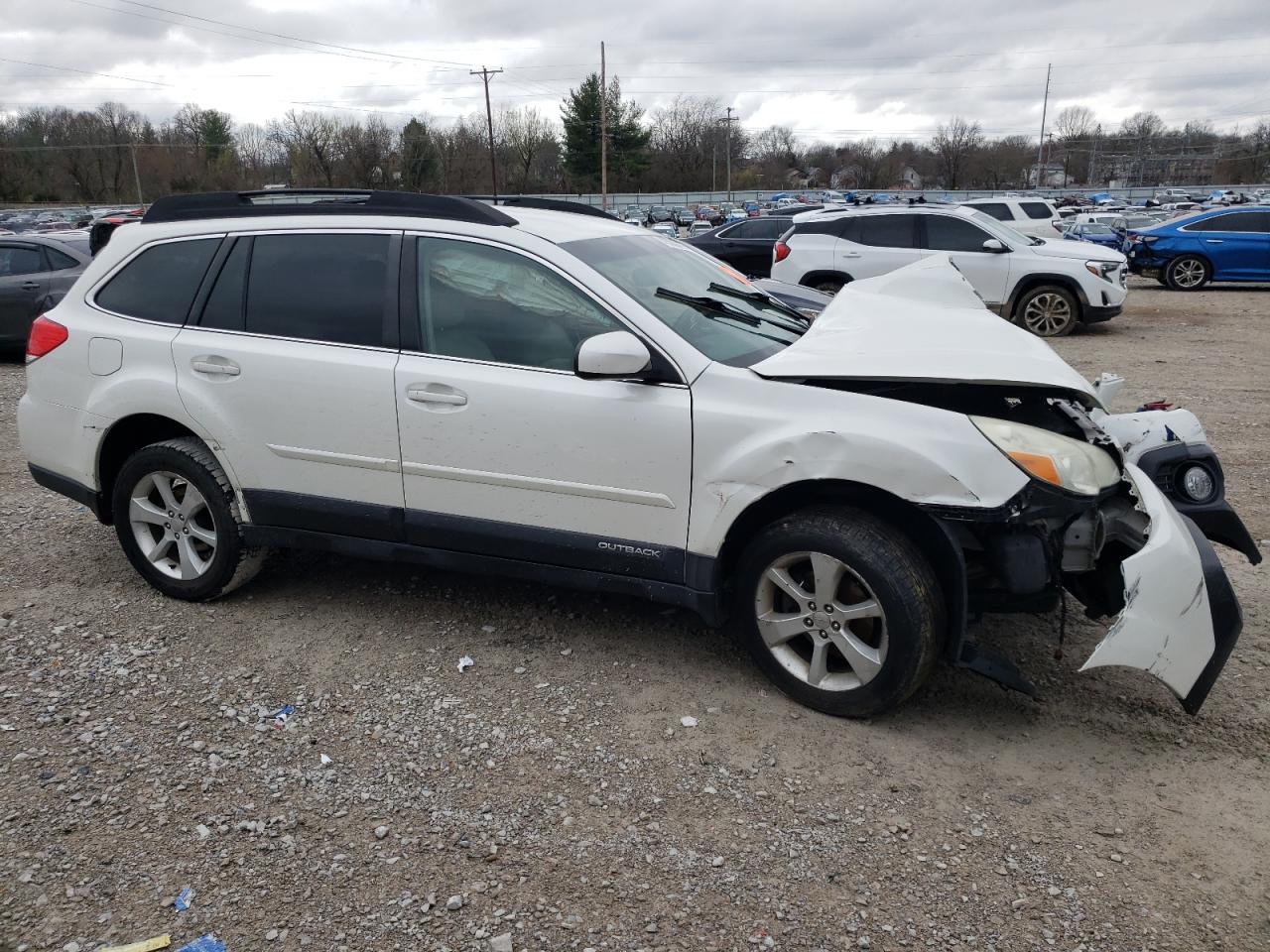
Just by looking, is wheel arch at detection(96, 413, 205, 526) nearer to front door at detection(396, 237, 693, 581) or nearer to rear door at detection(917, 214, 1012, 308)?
front door at detection(396, 237, 693, 581)

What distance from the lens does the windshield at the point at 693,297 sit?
371cm

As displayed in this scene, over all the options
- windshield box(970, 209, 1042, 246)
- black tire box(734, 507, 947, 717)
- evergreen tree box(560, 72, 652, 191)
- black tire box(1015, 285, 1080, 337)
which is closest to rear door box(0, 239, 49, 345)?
black tire box(734, 507, 947, 717)

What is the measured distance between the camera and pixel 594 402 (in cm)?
351

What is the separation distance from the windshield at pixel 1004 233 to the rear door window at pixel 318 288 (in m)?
10.7

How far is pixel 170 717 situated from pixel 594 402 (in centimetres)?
198

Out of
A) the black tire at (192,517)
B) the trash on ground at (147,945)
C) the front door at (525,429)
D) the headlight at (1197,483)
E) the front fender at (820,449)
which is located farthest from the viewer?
the black tire at (192,517)

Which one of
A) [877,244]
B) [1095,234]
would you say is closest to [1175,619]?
[877,244]

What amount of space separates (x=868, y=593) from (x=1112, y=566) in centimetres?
90

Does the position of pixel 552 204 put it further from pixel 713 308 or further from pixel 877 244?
pixel 877 244

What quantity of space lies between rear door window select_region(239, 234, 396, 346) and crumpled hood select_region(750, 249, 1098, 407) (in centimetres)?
166

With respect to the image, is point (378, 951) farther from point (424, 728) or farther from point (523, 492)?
point (523, 492)

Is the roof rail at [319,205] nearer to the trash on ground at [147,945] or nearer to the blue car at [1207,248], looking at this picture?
the trash on ground at [147,945]

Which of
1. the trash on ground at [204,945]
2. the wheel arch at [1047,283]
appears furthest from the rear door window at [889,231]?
the trash on ground at [204,945]

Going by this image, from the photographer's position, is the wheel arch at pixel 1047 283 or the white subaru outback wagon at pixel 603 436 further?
the wheel arch at pixel 1047 283
